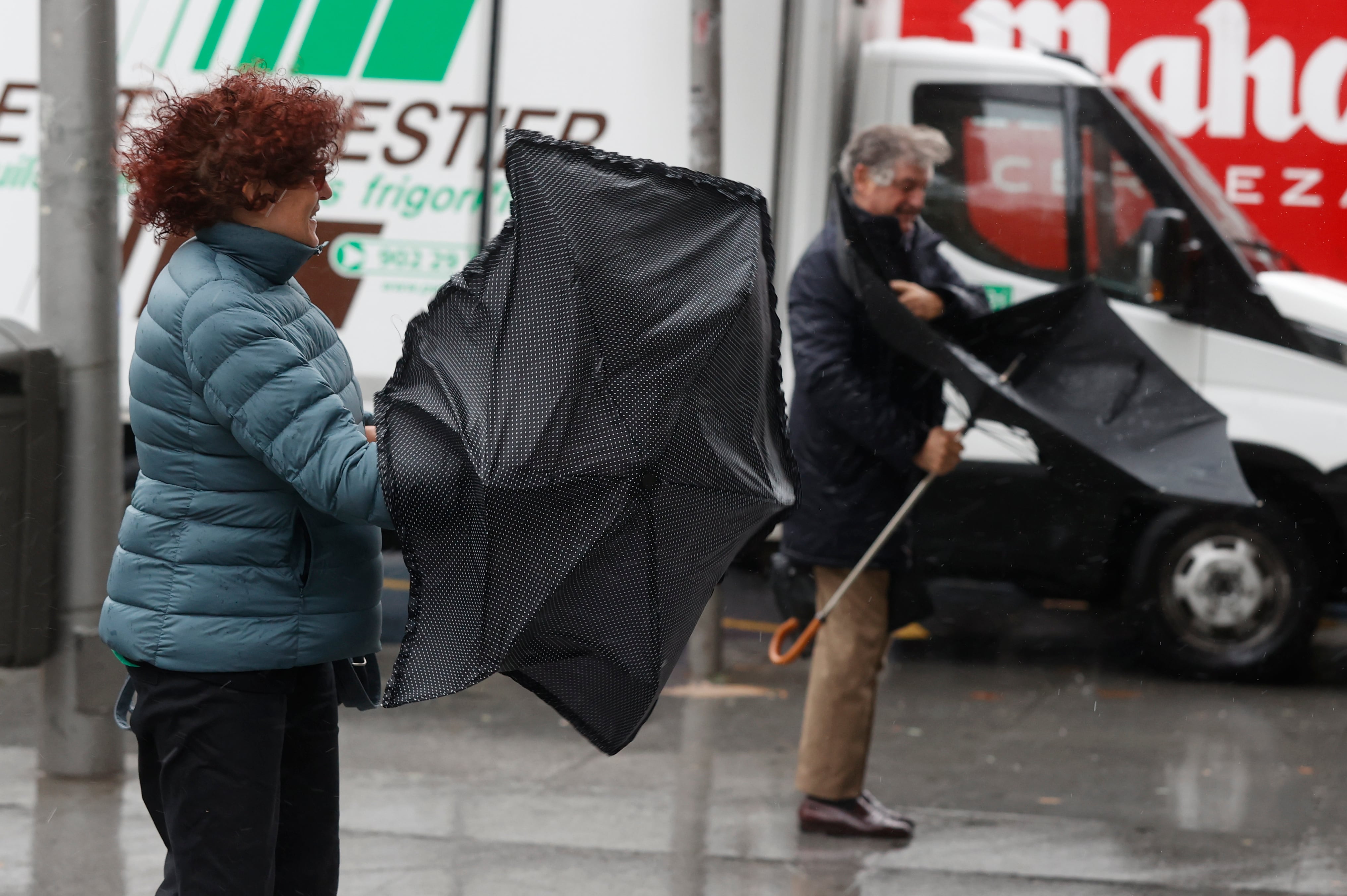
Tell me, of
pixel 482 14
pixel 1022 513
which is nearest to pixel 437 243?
pixel 482 14

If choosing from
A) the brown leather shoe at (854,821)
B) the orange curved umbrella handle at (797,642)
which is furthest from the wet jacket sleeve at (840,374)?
the brown leather shoe at (854,821)

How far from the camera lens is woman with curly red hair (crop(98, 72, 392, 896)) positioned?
2604mm

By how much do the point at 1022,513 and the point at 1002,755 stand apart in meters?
1.41

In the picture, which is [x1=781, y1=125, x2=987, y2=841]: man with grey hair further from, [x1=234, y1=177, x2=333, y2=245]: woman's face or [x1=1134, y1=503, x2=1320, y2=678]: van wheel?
[x1=1134, y1=503, x2=1320, y2=678]: van wheel

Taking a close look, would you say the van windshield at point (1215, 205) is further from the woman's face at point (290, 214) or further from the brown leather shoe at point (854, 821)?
the woman's face at point (290, 214)

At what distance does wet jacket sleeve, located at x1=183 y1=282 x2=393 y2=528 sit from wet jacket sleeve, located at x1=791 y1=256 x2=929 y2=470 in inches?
85.4

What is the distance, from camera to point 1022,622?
787 centimetres

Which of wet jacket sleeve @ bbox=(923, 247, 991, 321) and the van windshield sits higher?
the van windshield

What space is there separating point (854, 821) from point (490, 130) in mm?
3362

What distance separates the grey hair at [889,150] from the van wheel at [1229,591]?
104 inches

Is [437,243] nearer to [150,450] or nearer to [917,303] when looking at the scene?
[917,303]

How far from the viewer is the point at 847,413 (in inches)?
179

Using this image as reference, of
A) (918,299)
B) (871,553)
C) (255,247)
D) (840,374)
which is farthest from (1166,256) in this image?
(255,247)

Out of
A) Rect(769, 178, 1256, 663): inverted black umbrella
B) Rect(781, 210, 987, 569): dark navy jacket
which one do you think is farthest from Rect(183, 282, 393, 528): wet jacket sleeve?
Rect(769, 178, 1256, 663): inverted black umbrella
